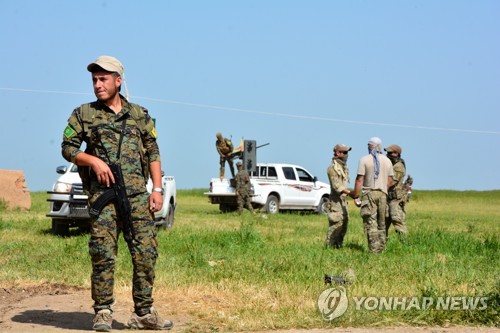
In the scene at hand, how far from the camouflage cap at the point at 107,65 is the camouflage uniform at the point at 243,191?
73.8 feet

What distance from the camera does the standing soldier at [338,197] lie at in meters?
15.0

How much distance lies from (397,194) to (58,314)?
902 cm

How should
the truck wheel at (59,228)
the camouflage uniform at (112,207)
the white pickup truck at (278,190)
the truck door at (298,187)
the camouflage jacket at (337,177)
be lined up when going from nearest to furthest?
the camouflage uniform at (112,207)
the camouflage jacket at (337,177)
the truck wheel at (59,228)
the white pickup truck at (278,190)
the truck door at (298,187)

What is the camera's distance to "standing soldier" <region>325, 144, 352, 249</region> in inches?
590

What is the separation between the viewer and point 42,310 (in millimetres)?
8672

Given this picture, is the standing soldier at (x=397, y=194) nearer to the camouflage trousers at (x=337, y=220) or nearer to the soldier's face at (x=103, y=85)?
the camouflage trousers at (x=337, y=220)

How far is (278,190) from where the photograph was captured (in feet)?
107

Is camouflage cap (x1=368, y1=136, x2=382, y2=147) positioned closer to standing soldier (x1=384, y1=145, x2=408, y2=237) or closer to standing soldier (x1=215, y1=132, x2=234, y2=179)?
standing soldier (x1=384, y1=145, x2=408, y2=237)

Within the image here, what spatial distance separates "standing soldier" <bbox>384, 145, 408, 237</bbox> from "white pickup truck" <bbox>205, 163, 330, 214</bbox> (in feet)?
49.4

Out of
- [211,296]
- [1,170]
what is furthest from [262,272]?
[1,170]

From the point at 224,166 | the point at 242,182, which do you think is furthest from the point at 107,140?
the point at 224,166

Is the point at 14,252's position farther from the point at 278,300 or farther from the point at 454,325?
the point at 454,325

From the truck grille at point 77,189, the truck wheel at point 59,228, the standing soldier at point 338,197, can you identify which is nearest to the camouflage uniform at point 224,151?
the truck wheel at point 59,228

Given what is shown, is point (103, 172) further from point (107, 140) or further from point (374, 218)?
point (374, 218)
